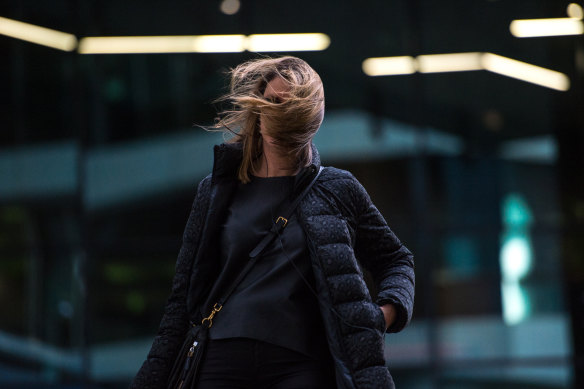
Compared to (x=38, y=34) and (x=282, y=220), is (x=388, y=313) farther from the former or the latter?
(x=38, y=34)

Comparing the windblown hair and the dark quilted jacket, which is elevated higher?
the windblown hair

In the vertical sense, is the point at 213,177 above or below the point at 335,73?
below

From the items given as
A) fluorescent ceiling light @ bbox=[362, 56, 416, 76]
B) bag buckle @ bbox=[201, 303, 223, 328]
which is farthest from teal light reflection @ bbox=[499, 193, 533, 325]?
bag buckle @ bbox=[201, 303, 223, 328]

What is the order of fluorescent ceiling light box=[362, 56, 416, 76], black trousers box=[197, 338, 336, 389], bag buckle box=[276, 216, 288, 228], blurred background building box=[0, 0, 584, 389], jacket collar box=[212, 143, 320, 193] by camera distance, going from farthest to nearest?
1. fluorescent ceiling light box=[362, 56, 416, 76]
2. blurred background building box=[0, 0, 584, 389]
3. jacket collar box=[212, 143, 320, 193]
4. bag buckle box=[276, 216, 288, 228]
5. black trousers box=[197, 338, 336, 389]

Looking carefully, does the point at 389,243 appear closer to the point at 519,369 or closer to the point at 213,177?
the point at 213,177

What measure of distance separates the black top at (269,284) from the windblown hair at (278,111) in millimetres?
119

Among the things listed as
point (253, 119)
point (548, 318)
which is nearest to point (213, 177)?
point (253, 119)

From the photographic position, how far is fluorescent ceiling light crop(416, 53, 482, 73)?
8.47 m

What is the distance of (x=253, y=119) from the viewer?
2.20 m

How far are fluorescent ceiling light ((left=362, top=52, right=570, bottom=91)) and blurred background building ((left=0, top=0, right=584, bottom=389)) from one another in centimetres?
2

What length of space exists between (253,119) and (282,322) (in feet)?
2.03

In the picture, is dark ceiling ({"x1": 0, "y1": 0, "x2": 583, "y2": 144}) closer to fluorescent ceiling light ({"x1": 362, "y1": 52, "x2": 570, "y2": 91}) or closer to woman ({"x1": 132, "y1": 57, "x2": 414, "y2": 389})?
fluorescent ceiling light ({"x1": 362, "y1": 52, "x2": 570, "y2": 91})

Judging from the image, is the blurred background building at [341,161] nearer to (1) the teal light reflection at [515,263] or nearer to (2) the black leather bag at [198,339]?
(1) the teal light reflection at [515,263]

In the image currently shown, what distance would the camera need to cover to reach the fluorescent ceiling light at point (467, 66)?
847 cm
